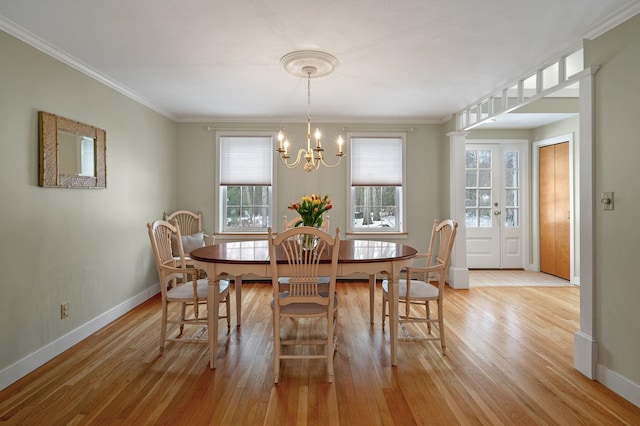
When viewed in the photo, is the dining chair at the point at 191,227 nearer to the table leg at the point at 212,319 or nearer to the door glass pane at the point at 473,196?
the table leg at the point at 212,319

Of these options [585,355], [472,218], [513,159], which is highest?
[513,159]

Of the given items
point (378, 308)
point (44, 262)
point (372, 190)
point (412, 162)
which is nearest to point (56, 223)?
point (44, 262)

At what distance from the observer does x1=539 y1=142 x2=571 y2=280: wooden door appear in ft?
18.4

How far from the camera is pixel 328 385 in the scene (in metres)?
2.42

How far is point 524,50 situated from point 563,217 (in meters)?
3.78

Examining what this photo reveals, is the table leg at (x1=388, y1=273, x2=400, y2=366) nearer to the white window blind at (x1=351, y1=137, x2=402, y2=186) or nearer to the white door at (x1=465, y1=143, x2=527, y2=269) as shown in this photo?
the white window blind at (x1=351, y1=137, x2=402, y2=186)

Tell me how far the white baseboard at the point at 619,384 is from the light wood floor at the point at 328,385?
47mm

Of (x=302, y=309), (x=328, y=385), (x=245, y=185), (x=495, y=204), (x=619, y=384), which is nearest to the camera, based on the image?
(x=619, y=384)

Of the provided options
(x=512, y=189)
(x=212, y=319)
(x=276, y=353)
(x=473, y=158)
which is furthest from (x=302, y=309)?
(x=512, y=189)

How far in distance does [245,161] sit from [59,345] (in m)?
3.38

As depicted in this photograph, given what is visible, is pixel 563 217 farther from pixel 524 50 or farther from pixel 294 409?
pixel 294 409

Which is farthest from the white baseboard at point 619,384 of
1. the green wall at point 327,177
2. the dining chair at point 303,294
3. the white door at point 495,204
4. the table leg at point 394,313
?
the white door at point 495,204

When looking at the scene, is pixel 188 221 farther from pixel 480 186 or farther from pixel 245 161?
pixel 480 186

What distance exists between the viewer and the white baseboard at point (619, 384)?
218 centimetres
